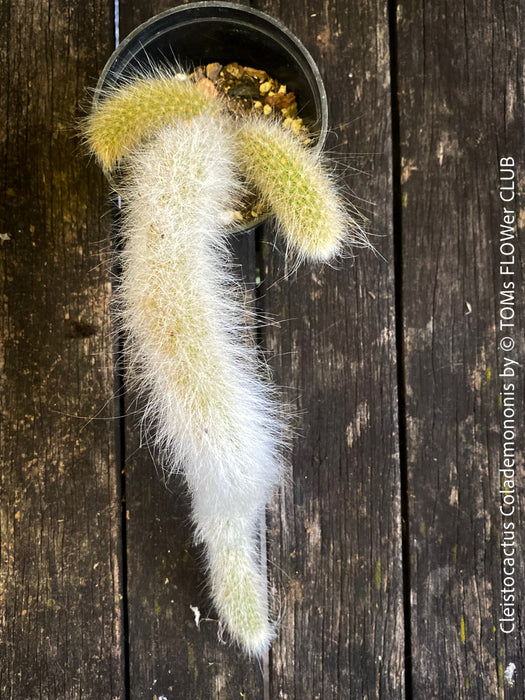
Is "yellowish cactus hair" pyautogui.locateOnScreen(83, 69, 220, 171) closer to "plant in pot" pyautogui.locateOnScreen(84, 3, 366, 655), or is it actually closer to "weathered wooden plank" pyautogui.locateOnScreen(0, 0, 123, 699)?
"plant in pot" pyautogui.locateOnScreen(84, 3, 366, 655)

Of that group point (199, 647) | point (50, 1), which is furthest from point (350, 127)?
point (199, 647)

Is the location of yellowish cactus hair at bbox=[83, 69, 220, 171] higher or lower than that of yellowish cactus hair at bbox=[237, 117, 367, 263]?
higher

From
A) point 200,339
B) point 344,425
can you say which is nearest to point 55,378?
point 200,339

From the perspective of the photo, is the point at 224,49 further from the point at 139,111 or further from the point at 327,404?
the point at 327,404

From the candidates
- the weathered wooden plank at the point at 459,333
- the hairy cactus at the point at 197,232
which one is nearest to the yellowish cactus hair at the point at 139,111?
the hairy cactus at the point at 197,232

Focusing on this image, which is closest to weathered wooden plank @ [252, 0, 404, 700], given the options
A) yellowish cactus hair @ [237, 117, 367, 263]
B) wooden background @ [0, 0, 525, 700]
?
wooden background @ [0, 0, 525, 700]

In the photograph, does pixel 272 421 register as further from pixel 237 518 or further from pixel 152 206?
pixel 152 206
